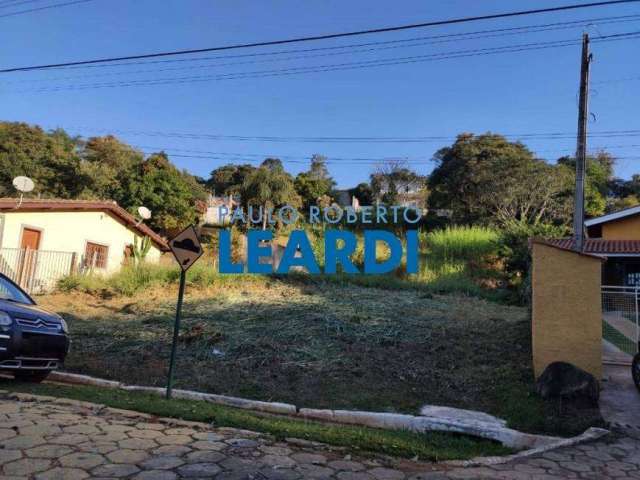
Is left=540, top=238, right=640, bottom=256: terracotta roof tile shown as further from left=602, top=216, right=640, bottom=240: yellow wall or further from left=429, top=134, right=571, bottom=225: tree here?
left=429, top=134, right=571, bottom=225: tree

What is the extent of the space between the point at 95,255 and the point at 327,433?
19324 mm

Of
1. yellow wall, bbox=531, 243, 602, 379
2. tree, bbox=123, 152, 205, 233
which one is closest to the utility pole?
yellow wall, bbox=531, 243, 602, 379

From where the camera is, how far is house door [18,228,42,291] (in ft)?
57.1

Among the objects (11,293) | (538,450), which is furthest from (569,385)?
(11,293)

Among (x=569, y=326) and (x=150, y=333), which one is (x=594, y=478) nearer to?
(x=569, y=326)

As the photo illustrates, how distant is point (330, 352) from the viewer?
914 centimetres

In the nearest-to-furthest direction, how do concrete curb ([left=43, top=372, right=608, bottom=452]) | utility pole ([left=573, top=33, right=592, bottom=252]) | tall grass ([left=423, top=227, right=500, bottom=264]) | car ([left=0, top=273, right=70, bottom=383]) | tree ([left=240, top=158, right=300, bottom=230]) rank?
1. concrete curb ([left=43, top=372, right=608, bottom=452])
2. car ([left=0, top=273, right=70, bottom=383])
3. utility pole ([left=573, top=33, right=592, bottom=252])
4. tall grass ([left=423, top=227, right=500, bottom=264])
5. tree ([left=240, top=158, right=300, bottom=230])

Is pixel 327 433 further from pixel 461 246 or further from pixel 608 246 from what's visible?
pixel 461 246

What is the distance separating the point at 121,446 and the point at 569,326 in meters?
6.32

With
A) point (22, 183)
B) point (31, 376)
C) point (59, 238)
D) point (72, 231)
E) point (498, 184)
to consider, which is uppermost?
point (498, 184)

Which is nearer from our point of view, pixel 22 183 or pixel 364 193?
pixel 22 183

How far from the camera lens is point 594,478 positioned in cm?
433

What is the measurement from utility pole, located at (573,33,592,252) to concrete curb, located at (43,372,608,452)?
9.39 m

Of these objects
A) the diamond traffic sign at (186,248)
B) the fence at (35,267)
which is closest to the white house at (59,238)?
the fence at (35,267)
